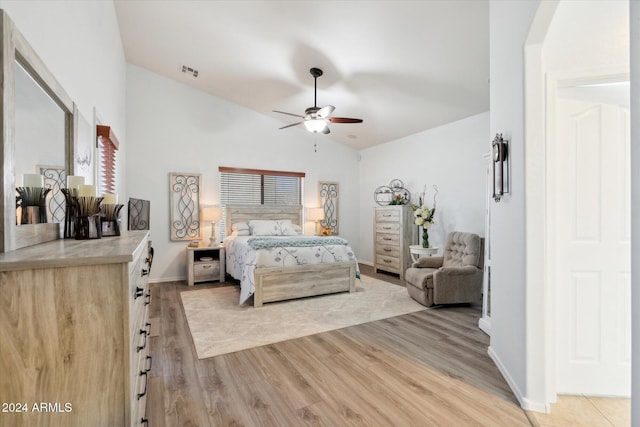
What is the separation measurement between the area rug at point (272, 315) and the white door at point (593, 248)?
1802 mm

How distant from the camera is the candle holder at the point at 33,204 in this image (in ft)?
3.93

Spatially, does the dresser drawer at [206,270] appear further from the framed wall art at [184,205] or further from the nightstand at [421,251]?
the nightstand at [421,251]

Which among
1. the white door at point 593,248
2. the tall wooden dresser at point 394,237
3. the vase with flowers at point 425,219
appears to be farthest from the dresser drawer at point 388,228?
the white door at point 593,248

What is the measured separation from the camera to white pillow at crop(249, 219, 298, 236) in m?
5.50

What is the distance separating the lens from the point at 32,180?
1.28 meters

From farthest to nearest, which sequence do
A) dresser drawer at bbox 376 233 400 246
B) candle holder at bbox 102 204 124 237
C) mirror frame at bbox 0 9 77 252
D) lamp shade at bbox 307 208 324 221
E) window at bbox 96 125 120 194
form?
lamp shade at bbox 307 208 324 221
dresser drawer at bbox 376 233 400 246
window at bbox 96 125 120 194
candle holder at bbox 102 204 124 237
mirror frame at bbox 0 9 77 252

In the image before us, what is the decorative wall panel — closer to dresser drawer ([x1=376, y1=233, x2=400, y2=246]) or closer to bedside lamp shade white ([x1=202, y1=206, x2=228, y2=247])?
bedside lamp shade white ([x1=202, y1=206, x2=228, y2=247])

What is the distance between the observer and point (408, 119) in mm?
5160

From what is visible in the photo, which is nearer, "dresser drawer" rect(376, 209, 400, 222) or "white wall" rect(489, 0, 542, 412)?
"white wall" rect(489, 0, 542, 412)

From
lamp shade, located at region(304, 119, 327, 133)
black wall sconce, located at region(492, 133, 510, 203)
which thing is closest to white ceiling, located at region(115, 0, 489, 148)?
lamp shade, located at region(304, 119, 327, 133)

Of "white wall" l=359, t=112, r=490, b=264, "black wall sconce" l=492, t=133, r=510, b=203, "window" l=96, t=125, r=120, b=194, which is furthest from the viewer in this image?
"white wall" l=359, t=112, r=490, b=264

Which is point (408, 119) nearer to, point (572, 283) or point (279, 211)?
point (279, 211)

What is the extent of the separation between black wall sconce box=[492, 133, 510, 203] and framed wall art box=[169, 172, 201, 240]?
475cm

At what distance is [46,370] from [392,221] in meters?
5.32
